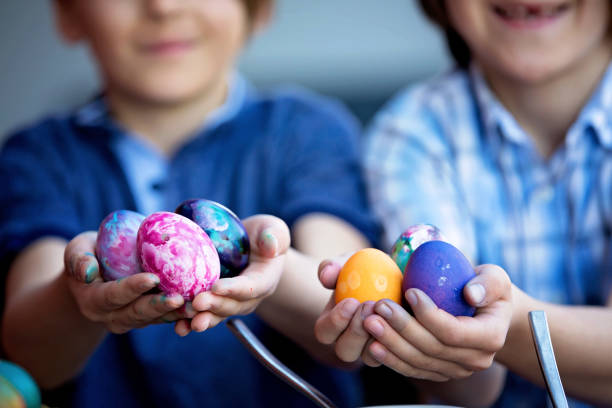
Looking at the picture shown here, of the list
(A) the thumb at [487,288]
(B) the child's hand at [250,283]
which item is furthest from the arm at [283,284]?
(A) the thumb at [487,288]

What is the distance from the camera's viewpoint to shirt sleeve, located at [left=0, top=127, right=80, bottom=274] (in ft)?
3.58

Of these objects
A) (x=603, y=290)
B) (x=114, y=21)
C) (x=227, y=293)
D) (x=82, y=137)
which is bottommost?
(x=603, y=290)

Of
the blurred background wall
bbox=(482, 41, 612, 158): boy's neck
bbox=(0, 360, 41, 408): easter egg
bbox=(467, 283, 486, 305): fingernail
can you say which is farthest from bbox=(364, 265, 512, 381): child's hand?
the blurred background wall

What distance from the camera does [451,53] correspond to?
135 centimetres

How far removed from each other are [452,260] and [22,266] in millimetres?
694

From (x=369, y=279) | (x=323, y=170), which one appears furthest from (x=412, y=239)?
(x=323, y=170)

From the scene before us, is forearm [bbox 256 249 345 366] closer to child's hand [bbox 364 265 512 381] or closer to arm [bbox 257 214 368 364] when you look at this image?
arm [bbox 257 214 368 364]

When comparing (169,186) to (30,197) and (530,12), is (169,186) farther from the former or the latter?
(530,12)

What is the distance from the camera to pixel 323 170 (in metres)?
1.26

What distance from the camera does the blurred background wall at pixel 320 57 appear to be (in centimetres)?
352

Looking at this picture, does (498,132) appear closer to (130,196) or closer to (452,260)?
(452,260)

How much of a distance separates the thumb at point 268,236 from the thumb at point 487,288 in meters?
0.21

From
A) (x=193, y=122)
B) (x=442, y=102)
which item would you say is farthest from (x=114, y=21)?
(x=442, y=102)

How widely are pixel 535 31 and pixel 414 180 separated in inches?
12.6
